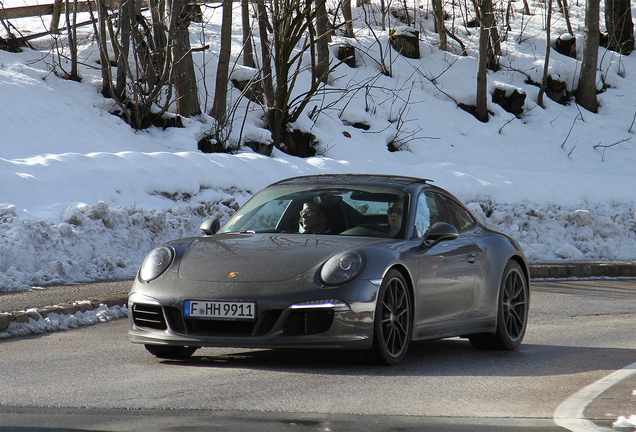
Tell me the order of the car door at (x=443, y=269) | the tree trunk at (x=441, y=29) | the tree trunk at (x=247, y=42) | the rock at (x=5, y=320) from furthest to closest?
the tree trunk at (x=441, y=29), the tree trunk at (x=247, y=42), the rock at (x=5, y=320), the car door at (x=443, y=269)

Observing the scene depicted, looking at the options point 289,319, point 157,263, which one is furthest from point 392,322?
point 157,263

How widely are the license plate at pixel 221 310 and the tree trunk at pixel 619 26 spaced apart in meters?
27.1

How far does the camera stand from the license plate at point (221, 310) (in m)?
5.64

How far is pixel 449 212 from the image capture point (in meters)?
7.29

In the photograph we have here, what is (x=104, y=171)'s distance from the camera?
12.9m

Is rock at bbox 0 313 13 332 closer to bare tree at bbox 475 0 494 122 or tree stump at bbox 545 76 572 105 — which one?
bare tree at bbox 475 0 494 122

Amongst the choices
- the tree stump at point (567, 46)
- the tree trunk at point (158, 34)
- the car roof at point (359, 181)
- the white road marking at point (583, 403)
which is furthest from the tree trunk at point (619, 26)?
the white road marking at point (583, 403)

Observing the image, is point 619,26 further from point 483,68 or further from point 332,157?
point 332,157

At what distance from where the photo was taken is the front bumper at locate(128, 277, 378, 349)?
5.62m

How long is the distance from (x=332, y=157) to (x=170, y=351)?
43.3ft

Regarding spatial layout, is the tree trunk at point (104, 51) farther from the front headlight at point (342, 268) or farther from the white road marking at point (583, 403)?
the white road marking at point (583, 403)

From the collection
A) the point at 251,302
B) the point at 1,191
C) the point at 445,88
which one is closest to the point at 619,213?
the point at 445,88

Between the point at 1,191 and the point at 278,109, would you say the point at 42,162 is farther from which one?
the point at 278,109

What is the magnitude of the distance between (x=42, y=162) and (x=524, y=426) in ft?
33.6
